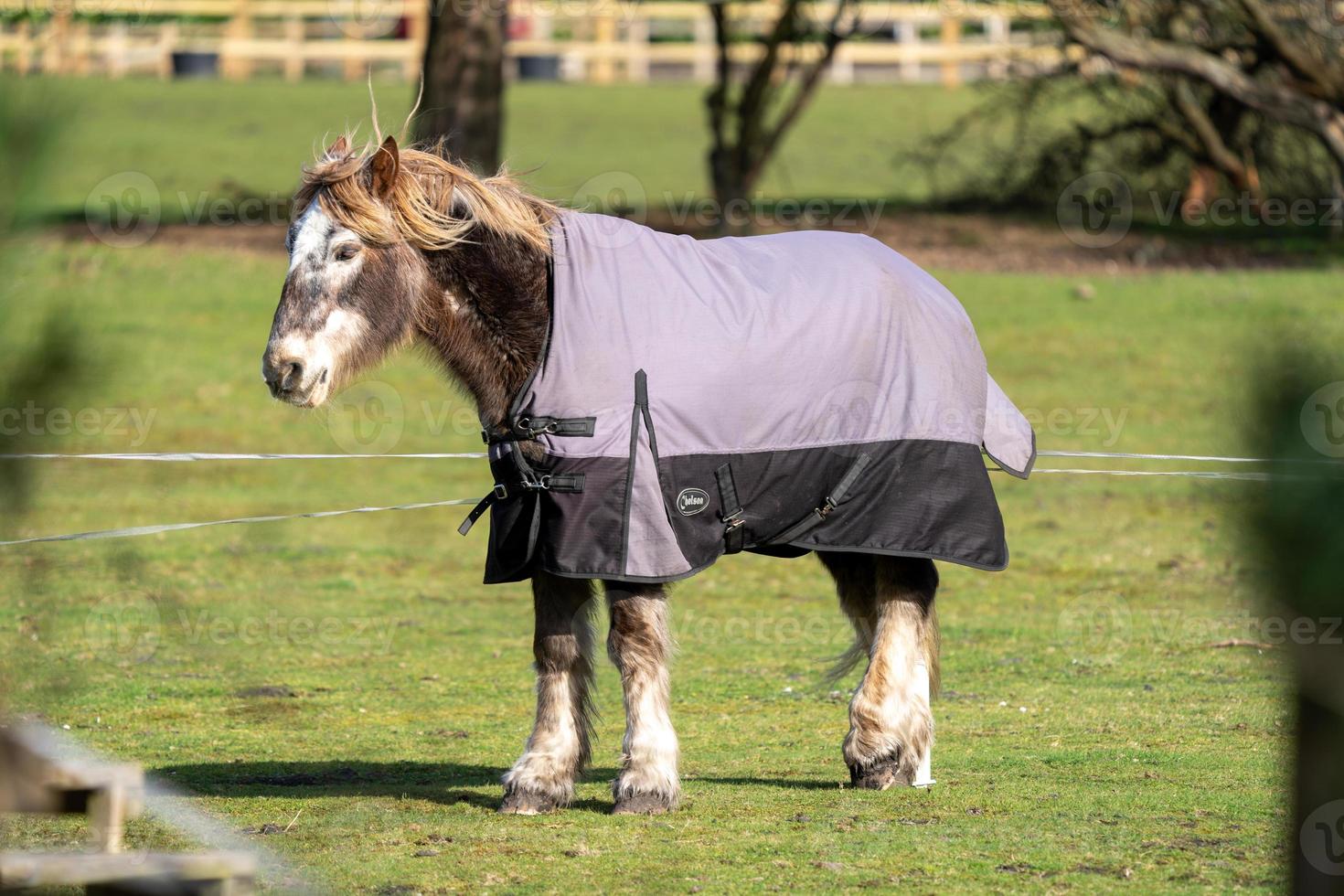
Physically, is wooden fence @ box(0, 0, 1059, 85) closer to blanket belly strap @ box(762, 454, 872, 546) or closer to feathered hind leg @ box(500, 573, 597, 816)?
blanket belly strap @ box(762, 454, 872, 546)

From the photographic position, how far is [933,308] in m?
6.28

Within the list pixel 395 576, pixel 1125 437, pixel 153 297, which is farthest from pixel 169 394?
pixel 1125 437

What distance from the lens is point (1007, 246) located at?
73.9ft

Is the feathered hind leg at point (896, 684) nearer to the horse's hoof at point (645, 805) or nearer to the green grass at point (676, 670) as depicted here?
the green grass at point (676, 670)

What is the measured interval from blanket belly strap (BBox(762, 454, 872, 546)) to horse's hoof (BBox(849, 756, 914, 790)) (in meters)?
0.91

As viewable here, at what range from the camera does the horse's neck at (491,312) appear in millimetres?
5766

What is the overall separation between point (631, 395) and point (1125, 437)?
32.9ft

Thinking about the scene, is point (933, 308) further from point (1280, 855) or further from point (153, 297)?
point (153, 297)

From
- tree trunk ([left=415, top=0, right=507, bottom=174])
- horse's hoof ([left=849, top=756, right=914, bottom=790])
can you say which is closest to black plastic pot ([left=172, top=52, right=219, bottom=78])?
tree trunk ([left=415, top=0, right=507, bottom=174])

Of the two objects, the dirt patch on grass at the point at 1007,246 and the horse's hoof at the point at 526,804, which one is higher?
the dirt patch on grass at the point at 1007,246

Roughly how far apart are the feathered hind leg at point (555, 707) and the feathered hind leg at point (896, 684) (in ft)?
3.40

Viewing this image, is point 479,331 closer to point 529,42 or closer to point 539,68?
point 539,68

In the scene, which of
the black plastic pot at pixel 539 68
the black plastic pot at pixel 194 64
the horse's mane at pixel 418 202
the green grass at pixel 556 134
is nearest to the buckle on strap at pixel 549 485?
the horse's mane at pixel 418 202

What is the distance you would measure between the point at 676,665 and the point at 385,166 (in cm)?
404
